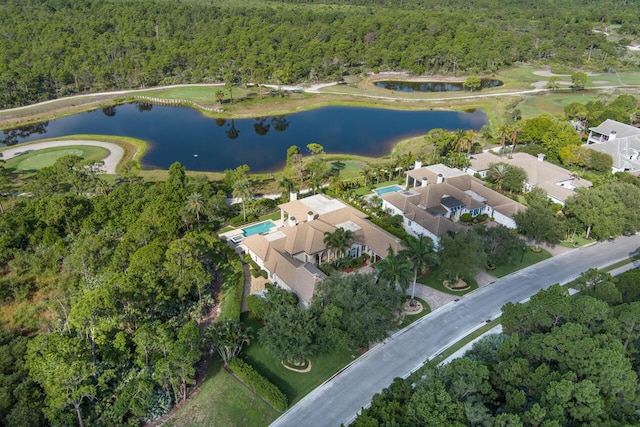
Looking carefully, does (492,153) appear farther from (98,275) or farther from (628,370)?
(98,275)

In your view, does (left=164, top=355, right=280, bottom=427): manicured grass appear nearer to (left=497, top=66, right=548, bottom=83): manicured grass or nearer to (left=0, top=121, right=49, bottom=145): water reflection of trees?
(left=0, top=121, right=49, bottom=145): water reflection of trees

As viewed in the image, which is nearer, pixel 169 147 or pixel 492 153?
pixel 492 153

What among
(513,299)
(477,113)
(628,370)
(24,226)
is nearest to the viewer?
(628,370)

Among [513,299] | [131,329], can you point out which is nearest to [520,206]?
[513,299]

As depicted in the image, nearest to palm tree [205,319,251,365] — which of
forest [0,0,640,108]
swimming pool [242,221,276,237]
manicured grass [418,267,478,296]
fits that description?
manicured grass [418,267,478,296]

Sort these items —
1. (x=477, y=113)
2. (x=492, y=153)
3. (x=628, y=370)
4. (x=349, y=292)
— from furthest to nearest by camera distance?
1. (x=477, y=113)
2. (x=492, y=153)
3. (x=349, y=292)
4. (x=628, y=370)

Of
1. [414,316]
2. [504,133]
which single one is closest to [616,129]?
[504,133]

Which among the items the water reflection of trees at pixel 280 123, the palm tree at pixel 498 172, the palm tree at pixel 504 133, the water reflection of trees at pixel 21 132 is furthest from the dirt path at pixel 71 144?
the palm tree at pixel 504 133

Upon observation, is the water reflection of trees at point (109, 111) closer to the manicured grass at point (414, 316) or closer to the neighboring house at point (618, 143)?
the manicured grass at point (414, 316)
